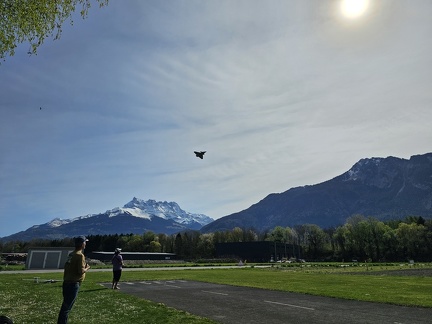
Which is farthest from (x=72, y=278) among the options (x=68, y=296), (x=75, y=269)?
(x=68, y=296)

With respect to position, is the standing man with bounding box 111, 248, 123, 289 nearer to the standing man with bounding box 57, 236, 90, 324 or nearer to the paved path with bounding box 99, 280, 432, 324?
the paved path with bounding box 99, 280, 432, 324

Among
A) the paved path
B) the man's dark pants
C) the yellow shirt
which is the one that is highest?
the yellow shirt

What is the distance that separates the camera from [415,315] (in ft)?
45.5

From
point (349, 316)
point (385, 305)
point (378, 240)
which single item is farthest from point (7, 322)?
point (378, 240)

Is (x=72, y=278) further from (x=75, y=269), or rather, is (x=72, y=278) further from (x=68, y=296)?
(x=68, y=296)

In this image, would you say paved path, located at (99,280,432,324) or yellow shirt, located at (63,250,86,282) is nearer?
yellow shirt, located at (63,250,86,282)

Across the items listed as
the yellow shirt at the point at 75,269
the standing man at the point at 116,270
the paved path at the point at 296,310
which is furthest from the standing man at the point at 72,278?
the standing man at the point at 116,270

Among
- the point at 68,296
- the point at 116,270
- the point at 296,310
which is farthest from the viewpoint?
the point at 116,270

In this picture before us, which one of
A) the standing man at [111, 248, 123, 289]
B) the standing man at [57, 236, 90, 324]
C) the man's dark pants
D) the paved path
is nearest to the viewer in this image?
the man's dark pants

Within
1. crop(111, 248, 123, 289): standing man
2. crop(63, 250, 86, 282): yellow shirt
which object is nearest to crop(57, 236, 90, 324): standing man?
crop(63, 250, 86, 282): yellow shirt

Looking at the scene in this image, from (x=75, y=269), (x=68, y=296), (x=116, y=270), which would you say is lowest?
(x=68, y=296)

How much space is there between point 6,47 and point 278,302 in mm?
16352

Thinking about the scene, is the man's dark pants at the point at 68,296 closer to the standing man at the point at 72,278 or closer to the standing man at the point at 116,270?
the standing man at the point at 72,278

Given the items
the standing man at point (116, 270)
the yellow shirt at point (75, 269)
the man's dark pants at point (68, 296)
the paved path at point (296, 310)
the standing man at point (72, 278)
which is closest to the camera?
the man's dark pants at point (68, 296)
